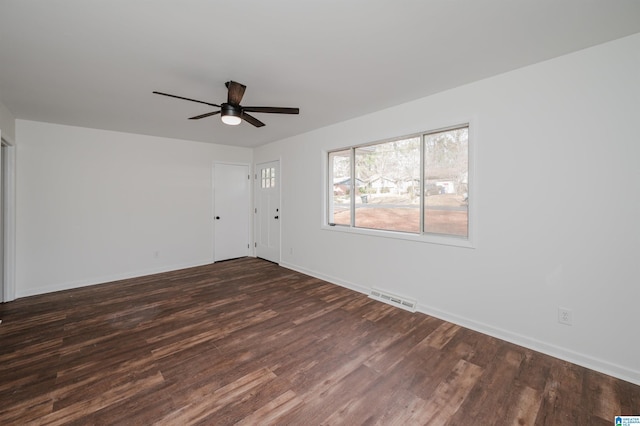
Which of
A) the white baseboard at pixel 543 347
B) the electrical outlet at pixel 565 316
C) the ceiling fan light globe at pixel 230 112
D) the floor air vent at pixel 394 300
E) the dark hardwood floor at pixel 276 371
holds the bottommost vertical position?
the dark hardwood floor at pixel 276 371

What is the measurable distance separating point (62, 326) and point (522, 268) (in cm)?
471

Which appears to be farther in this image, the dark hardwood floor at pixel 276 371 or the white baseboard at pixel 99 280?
the white baseboard at pixel 99 280

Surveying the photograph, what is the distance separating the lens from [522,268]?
2463mm

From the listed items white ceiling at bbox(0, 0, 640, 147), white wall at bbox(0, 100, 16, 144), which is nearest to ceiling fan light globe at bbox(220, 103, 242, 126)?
white ceiling at bbox(0, 0, 640, 147)

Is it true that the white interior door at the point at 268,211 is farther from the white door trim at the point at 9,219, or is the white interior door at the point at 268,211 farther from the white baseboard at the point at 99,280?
the white door trim at the point at 9,219

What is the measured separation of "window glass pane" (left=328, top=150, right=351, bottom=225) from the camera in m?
4.20

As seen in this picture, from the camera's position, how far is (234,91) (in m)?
2.48

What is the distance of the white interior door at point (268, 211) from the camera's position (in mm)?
5465

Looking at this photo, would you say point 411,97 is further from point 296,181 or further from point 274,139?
point 274,139

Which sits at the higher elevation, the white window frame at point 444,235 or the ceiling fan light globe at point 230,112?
the ceiling fan light globe at point 230,112

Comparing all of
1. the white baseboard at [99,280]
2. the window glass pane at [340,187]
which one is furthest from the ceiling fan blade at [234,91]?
the white baseboard at [99,280]

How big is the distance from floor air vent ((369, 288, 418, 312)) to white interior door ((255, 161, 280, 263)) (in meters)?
2.41

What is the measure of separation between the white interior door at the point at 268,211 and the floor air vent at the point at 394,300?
2412 millimetres

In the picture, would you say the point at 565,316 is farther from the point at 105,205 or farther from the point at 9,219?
the point at 9,219
